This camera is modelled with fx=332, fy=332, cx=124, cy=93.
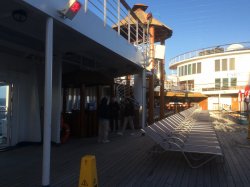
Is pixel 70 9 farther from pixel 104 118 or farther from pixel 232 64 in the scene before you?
pixel 232 64

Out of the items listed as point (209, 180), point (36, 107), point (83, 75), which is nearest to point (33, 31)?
point (36, 107)

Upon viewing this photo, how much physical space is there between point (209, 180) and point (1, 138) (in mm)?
5700

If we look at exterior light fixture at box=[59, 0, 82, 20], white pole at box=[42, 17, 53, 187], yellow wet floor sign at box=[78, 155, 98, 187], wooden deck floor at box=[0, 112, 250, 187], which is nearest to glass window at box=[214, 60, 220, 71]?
wooden deck floor at box=[0, 112, 250, 187]

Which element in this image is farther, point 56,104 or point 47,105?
point 56,104

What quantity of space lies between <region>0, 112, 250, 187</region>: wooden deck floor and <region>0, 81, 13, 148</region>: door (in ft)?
1.53

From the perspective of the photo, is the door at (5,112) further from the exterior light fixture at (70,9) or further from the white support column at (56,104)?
the exterior light fixture at (70,9)

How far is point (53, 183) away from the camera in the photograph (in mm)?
5730

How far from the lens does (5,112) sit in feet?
29.8

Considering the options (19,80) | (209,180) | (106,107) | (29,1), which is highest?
(29,1)

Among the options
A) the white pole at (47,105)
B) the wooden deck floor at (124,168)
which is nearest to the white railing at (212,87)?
the wooden deck floor at (124,168)

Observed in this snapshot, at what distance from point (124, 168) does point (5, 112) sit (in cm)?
401

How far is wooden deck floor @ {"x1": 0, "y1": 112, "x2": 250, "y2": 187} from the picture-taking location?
5898 mm

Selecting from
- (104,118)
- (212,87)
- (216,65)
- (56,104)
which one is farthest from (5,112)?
(216,65)

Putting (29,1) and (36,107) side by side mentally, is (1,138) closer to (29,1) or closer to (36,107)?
(36,107)
